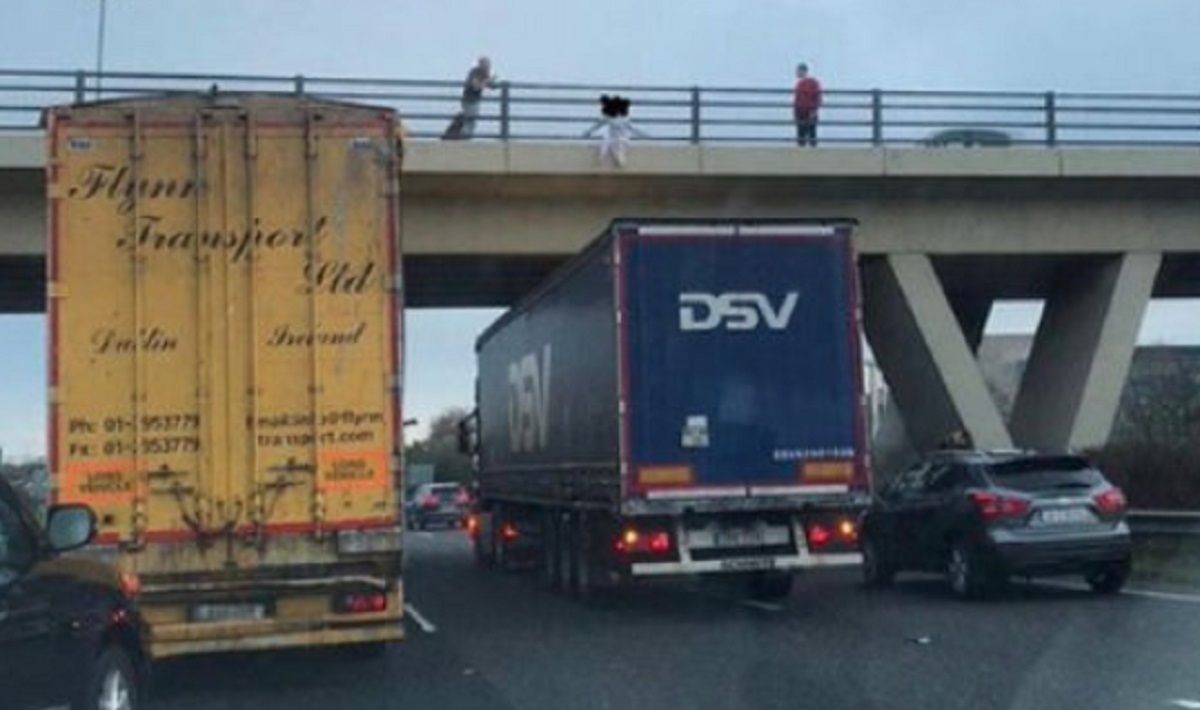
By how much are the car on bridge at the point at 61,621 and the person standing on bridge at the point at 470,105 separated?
55.9 ft

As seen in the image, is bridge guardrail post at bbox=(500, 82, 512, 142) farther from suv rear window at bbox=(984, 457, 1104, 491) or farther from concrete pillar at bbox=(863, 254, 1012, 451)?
suv rear window at bbox=(984, 457, 1104, 491)

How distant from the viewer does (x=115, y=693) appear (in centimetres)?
880

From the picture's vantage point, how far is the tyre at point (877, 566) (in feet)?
65.7

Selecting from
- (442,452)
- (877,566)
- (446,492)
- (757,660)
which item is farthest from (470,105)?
(442,452)

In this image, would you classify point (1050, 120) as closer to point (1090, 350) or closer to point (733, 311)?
point (1090, 350)

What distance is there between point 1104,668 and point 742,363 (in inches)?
231

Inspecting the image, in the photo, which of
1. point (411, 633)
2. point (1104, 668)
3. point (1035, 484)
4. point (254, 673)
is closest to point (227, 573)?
point (254, 673)

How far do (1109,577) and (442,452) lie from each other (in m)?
84.9

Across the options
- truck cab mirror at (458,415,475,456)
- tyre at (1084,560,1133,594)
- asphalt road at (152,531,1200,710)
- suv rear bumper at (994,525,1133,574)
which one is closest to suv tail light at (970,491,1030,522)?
suv rear bumper at (994,525,1133,574)

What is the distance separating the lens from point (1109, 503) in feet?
57.2

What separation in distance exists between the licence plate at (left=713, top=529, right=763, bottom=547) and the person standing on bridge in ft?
34.7

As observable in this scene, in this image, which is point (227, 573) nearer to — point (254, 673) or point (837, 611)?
point (254, 673)

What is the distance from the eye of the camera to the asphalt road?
1119cm

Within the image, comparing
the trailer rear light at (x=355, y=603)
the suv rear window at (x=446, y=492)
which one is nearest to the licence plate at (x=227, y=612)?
the trailer rear light at (x=355, y=603)
